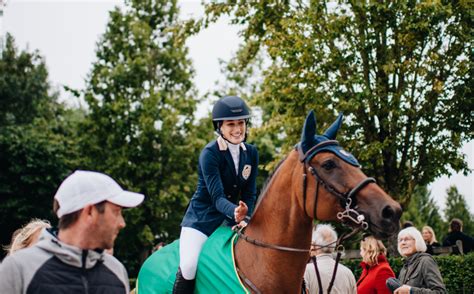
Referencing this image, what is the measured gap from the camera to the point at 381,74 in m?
17.9

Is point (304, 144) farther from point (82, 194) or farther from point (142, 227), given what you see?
point (142, 227)

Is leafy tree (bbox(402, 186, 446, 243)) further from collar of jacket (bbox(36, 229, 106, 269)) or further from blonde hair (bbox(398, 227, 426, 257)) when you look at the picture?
collar of jacket (bbox(36, 229, 106, 269))

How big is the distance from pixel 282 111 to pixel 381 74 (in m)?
3.16

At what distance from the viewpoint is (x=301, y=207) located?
19.0 feet

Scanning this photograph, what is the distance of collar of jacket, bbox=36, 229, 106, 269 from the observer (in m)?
3.73

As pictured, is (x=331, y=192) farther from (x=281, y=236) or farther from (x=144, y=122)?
(x=144, y=122)

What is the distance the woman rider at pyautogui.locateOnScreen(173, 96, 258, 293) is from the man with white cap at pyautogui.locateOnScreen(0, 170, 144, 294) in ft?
8.11

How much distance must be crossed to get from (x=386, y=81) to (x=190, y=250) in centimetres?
1266

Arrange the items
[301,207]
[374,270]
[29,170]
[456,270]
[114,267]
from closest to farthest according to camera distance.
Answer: [114,267] → [301,207] → [374,270] → [456,270] → [29,170]

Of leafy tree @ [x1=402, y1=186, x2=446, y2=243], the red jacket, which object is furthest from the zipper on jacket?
leafy tree @ [x1=402, y1=186, x2=446, y2=243]

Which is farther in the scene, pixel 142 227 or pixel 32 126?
pixel 32 126

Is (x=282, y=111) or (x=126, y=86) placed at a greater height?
(x=126, y=86)

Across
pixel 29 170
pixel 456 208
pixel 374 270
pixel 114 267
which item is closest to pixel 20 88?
pixel 29 170

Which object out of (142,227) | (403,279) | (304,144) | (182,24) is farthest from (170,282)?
(142,227)
